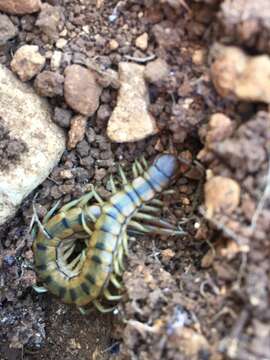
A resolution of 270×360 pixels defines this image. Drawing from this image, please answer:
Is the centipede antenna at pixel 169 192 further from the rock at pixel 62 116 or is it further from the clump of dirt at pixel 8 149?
the clump of dirt at pixel 8 149

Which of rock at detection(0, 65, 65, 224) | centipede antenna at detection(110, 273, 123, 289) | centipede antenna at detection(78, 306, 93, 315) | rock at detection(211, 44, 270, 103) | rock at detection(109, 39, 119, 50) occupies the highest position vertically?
rock at detection(211, 44, 270, 103)

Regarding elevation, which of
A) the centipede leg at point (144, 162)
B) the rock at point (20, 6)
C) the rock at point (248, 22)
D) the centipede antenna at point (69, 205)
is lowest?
the centipede antenna at point (69, 205)

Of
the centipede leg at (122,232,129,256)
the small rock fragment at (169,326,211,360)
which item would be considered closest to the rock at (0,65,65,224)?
the centipede leg at (122,232,129,256)

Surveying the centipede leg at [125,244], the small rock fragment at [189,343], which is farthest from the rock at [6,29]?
the small rock fragment at [189,343]

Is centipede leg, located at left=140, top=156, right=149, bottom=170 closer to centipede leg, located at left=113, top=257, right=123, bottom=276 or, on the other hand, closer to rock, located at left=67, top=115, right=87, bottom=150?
rock, located at left=67, top=115, right=87, bottom=150

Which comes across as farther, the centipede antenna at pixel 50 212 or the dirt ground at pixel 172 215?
the centipede antenna at pixel 50 212

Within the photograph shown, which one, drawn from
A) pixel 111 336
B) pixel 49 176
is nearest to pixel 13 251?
pixel 49 176
